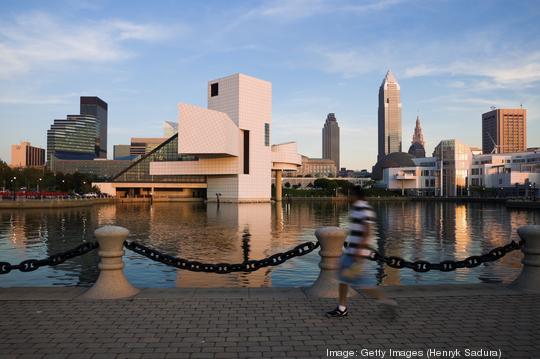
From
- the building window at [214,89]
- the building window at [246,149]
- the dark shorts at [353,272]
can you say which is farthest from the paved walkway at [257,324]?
the building window at [214,89]

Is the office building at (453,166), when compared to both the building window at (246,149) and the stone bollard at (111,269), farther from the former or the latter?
the stone bollard at (111,269)

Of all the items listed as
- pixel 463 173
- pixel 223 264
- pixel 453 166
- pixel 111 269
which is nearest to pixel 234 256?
pixel 223 264

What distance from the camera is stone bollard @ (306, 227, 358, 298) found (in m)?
8.16

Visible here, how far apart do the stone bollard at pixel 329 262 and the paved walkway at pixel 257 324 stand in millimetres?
289

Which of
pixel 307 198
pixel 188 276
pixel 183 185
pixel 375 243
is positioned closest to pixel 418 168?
pixel 307 198

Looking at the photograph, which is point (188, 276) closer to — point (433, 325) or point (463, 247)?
point (433, 325)

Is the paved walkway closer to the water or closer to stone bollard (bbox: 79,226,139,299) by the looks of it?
stone bollard (bbox: 79,226,139,299)

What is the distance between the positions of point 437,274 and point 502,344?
29.4ft

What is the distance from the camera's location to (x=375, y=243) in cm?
2252

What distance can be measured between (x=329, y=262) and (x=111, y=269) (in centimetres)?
393

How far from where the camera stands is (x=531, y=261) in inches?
337

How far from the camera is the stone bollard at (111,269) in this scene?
801 cm

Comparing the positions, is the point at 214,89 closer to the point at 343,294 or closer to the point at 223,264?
the point at 223,264

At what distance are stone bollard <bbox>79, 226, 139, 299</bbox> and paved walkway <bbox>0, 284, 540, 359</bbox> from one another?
25 centimetres
